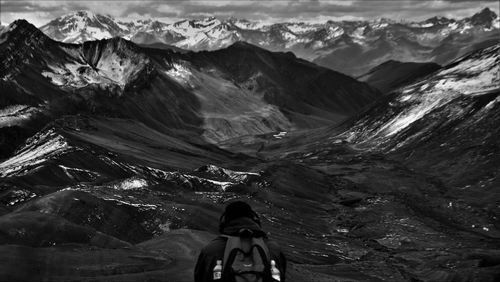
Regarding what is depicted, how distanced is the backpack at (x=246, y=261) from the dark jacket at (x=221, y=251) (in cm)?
28

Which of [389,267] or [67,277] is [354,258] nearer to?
[389,267]

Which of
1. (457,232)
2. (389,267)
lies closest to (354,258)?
(389,267)

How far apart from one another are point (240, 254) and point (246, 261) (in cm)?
24

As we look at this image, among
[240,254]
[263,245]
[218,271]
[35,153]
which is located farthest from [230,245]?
[35,153]

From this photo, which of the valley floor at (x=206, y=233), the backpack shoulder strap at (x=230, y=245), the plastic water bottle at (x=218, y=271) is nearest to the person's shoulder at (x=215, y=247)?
the backpack shoulder strap at (x=230, y=245)

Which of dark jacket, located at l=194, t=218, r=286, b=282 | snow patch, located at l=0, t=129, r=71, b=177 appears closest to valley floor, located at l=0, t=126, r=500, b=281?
snow patch, located at l=0, t=129, r=71, b=177

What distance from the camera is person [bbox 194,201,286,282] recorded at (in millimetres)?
15922

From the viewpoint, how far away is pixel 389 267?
120312 millimetres

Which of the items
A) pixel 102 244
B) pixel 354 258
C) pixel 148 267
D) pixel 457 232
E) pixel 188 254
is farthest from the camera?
pixel 457 232

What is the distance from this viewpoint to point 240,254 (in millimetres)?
16125

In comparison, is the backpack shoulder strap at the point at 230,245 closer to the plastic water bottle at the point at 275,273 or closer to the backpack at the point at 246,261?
the backpack at the point at 246,261

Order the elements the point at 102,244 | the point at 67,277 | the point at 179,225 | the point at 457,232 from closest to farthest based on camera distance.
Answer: the point at 67,277 → the point at 102,244 → the point at 179,225 → the point at 457,232

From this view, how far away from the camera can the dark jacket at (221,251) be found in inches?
647

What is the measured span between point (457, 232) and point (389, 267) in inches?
2121
